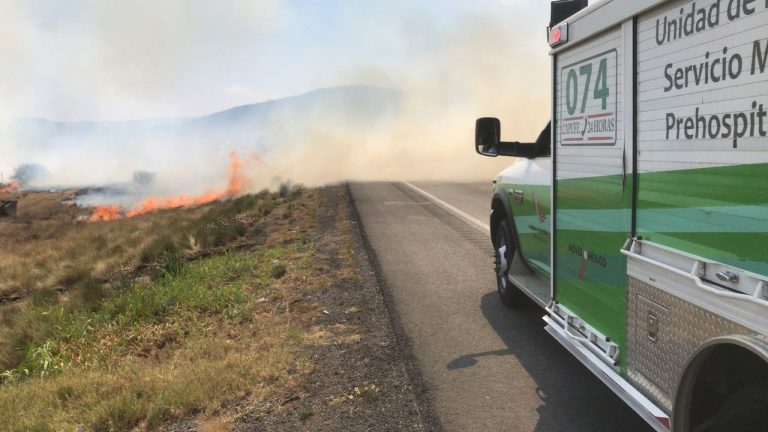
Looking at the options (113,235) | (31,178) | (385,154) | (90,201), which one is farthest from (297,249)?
(31,178)

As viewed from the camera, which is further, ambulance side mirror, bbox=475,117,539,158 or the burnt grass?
ambulance side mirror, bbox=475,117,539,158

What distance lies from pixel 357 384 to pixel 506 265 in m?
2.37

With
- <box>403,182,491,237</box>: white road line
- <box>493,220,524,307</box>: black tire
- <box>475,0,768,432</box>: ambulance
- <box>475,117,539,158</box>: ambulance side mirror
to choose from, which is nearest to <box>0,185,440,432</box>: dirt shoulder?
<box>493,220,524,307</box>: black tire

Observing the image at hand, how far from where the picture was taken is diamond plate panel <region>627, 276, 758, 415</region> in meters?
2.30

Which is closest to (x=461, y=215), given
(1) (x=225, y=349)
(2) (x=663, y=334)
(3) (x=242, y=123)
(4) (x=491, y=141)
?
(4) (x=491, y=141)

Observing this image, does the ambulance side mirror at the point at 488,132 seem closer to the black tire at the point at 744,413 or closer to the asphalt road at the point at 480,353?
the asphalt road at the point at 480,353

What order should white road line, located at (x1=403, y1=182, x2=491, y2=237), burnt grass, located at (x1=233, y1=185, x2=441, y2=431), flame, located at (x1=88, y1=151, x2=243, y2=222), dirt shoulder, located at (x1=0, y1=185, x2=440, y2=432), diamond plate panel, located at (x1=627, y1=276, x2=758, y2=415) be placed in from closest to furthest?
diamond plate panel, located at (x1=627, y1=276, x2=758, y2=415)
burnt grass, located at (x1=233, y1=185, x2=441, y2=431)
dirt shoulder, located at (x1=0, y1=185, x2=440, y2=432)
white road line, located at (x1=403, y1=182, x2=491, y2=237)
flame, located at (x1=88, y1=151, x2=243, y2=222)

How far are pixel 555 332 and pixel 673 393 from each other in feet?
5.35

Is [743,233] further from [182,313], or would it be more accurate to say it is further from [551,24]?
[182,313]

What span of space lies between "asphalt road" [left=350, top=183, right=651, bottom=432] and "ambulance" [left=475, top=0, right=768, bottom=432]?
39cm

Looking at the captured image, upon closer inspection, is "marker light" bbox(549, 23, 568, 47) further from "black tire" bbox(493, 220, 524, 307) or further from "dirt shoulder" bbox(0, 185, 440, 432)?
"dirt shoulder" bbox(0, 185, 440, 432)

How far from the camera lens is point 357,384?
4109mm

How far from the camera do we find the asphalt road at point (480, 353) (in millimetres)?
3625

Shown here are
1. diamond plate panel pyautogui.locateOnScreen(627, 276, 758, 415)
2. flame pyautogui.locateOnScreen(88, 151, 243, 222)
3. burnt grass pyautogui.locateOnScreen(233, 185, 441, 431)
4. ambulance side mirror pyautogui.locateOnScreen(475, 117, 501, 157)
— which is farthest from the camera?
flame pyautogui.locateOnScreen(88, 151, 243, 222)
